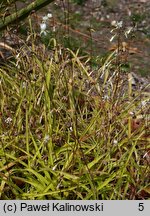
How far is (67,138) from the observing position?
3.62m

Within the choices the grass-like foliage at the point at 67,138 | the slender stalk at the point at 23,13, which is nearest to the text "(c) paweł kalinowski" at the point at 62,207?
the grass-like foliage at the point at 67,138

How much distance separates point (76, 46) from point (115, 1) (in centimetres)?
121


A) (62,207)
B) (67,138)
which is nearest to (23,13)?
(67,138)

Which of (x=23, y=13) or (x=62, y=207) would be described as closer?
(x=62, y=207)

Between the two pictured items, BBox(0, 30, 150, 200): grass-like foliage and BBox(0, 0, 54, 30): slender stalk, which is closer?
BBox(0, 30, 150, 200): grass-like foliage

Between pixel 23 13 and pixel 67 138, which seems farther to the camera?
pixel 23 13

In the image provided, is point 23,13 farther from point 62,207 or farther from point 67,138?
point 62,207

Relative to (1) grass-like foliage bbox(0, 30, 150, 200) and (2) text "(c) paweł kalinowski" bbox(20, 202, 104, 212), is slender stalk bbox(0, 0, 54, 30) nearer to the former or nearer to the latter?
(1) grass-like foliage bbox(0, 30, 150, 200)

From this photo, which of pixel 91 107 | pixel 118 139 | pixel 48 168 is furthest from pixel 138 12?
pixel 48 168

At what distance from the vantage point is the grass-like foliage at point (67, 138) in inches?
132

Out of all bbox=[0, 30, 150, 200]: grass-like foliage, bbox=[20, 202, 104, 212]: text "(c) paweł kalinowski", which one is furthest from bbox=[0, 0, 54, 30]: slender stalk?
bbox=[20, 202, 104, 212]: text "(c) paweł kalinowski"

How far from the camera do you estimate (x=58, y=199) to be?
10.9 feet

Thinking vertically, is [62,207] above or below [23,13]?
below

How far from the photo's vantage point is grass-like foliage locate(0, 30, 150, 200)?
11.0 feet
